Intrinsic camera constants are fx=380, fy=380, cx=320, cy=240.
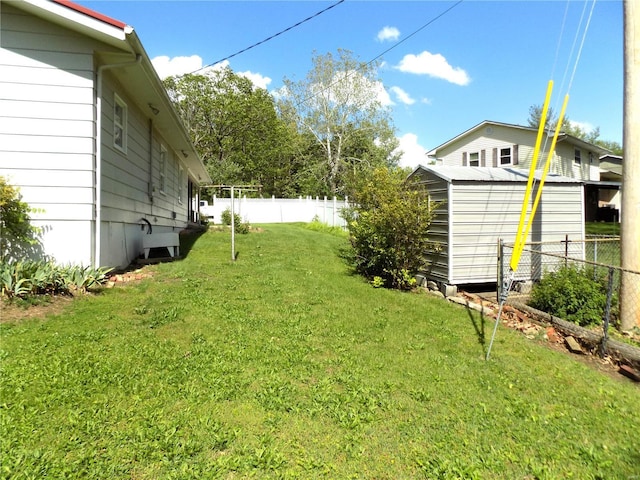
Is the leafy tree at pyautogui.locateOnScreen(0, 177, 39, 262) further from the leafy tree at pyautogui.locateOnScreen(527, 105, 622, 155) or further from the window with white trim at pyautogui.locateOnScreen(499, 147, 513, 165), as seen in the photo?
the leafy tree at pyautogui.locateOnScreen(527, 105, 622, 155)

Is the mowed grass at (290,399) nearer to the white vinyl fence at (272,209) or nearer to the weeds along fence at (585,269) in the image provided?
A: the weeds along fence at (585,269)

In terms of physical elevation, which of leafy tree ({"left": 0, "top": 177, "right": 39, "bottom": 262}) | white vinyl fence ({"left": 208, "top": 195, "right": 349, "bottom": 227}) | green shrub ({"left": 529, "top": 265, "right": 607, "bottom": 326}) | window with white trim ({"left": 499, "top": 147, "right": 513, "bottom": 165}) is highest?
window with white trim ({"left": 499, "top": 147, "right": 513, "bottom": 165})

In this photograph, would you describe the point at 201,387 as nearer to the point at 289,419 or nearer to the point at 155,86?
the point at 289,419

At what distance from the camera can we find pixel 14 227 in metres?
5.36

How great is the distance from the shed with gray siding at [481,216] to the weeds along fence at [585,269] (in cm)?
21

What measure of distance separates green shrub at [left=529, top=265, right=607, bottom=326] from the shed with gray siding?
1510 mm

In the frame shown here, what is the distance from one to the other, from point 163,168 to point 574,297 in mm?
10620

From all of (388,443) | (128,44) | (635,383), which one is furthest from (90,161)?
(635,383)

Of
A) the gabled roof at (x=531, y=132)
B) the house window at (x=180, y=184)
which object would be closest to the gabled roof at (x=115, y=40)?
the house window at (x=180, y=184)

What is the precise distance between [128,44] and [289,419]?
19.3 ft

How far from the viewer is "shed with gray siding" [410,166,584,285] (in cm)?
744

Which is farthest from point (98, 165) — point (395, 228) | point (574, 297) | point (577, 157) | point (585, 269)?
point (577, 157)

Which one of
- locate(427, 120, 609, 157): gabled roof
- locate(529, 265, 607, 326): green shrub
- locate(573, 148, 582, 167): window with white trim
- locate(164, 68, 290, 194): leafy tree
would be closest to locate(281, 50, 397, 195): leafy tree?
locate(164, 68, 290, 194): leafy tree

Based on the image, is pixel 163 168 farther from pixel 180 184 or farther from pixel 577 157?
pixel 577 157
